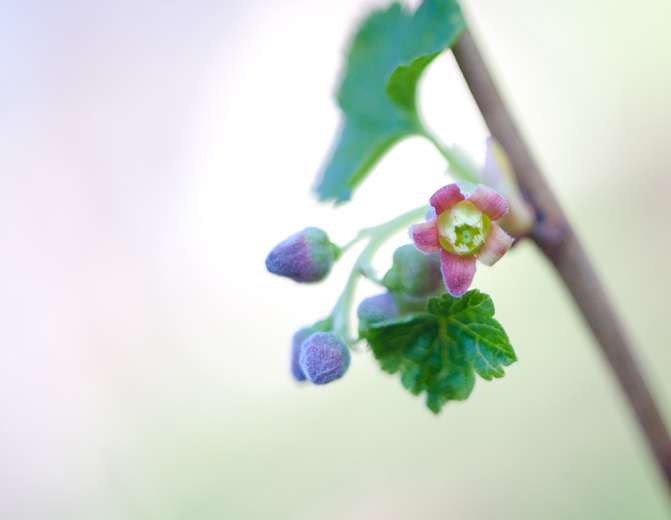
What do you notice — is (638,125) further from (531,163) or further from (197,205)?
(531,163)

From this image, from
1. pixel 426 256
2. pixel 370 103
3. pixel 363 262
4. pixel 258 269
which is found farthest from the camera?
pixel 258 269

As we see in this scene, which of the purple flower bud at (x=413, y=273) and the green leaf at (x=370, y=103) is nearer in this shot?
the purple flower bud at (x=413, y=273)

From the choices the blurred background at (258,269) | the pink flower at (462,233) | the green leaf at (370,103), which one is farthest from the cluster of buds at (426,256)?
the blurred background at (258,269)

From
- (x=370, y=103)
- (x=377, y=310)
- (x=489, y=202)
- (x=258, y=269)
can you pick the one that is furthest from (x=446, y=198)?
(x=258, y=269)

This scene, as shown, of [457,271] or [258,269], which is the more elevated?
[258,269]

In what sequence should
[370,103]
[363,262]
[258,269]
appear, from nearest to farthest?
1. [363,262]
2. [370,103]
3. [258,269]

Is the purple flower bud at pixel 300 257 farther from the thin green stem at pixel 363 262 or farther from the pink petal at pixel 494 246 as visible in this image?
the pink petal at pixel 494 246

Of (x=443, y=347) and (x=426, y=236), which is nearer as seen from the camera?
(x=426, y=236)

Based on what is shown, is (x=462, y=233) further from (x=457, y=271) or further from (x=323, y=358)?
(x=323, y=358)
